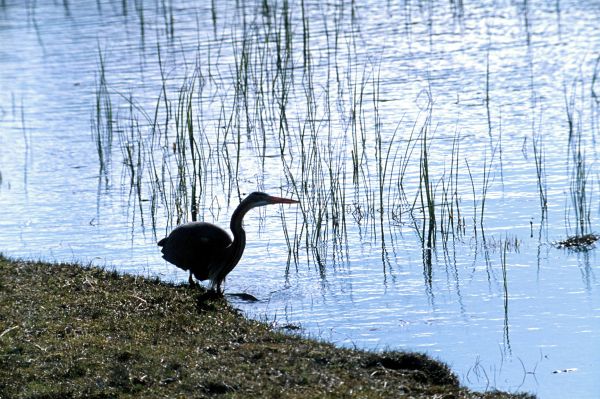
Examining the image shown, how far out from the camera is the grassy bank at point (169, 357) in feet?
21.6

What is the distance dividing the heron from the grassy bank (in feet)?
1.76

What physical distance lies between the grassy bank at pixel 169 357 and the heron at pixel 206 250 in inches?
21.1

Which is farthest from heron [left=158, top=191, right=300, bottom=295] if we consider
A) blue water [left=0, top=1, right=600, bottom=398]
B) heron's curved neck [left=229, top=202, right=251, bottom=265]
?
blue water [left=0, top=1, right=600, bottom=398]

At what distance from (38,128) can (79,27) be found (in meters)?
6.86

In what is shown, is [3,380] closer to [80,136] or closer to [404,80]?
[80,136]

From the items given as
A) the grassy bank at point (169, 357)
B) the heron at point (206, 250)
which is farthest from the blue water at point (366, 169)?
the grassy bank at point (169, 357)

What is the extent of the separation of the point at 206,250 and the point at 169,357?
7.23 feet

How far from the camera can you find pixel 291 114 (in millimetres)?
14859

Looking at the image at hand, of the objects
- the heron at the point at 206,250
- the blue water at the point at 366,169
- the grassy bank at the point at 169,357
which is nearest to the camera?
the grassy bank at the point at 169,357

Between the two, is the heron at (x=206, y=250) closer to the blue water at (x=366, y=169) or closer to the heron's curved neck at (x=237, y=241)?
the heron's curved neck at (x=237, y=241)

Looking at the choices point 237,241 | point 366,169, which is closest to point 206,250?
point 237,241

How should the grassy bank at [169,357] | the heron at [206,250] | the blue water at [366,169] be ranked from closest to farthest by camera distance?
the grassy bank at [169,357], the blue water at [366,169], the heron at [206,250]

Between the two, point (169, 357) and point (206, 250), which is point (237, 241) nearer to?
point (206, 250)

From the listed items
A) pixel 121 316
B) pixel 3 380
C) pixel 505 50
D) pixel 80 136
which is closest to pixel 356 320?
pixel 121 316
